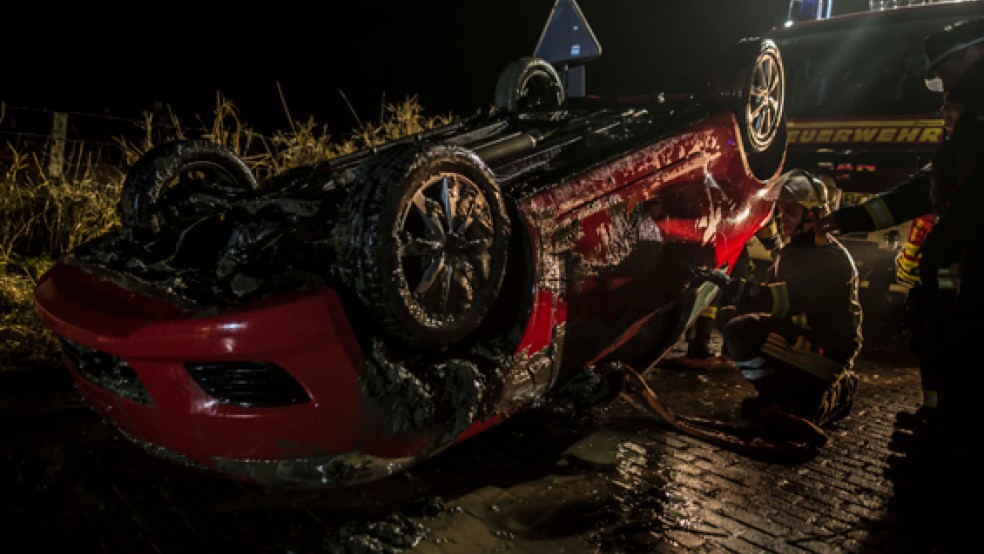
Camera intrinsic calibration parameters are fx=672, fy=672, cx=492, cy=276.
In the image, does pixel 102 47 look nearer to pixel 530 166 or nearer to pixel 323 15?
pixel 323 15

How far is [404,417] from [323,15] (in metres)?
20.8

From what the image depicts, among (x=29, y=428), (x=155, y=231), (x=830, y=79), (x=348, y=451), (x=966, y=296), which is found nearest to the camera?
(x=348, y=451)

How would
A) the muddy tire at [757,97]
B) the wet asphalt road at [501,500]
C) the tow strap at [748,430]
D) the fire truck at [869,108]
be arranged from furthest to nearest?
the fire truck at [869,108] < the muddy tire at [757,97] < the tow strap at [748,430] < the wet asphalt road at [501,500]

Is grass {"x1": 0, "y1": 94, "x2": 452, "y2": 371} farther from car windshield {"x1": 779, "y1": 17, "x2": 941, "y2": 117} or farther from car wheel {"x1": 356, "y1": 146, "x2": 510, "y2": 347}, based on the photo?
car windshield {"x1": 779, "y1": 17, "x2": 941, "y2": 117}

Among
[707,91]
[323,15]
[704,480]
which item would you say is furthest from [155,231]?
[323,15]

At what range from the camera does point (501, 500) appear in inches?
103

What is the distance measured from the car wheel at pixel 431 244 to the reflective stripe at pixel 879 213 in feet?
6.43

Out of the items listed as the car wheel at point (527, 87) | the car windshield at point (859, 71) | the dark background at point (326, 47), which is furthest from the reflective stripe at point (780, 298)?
the dark background at point (326, 47)

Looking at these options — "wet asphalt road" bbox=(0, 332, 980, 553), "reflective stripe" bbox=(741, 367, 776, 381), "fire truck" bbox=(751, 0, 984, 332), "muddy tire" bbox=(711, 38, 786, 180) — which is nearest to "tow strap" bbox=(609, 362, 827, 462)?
"wet asphalt road" bbox=(0, 332, 980, 553)

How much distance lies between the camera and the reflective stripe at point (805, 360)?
345 centimetres

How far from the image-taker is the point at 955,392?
2.57 metres

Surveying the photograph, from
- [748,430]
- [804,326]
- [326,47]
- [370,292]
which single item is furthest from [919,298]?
[326,47]

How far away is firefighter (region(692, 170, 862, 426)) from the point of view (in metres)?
3.46

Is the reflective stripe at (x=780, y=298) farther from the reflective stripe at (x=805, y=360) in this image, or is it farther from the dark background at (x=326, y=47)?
the dark background at (x=326, y=47)
